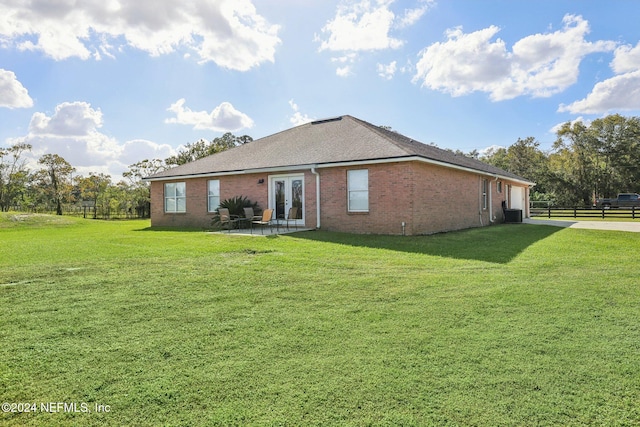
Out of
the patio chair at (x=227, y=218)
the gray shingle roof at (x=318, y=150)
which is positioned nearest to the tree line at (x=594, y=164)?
the gray shingle roof at (x=318, y=150)

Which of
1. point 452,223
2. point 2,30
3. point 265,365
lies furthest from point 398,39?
point 265,365

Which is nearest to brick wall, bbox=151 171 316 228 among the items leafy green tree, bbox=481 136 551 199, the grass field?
the grass field

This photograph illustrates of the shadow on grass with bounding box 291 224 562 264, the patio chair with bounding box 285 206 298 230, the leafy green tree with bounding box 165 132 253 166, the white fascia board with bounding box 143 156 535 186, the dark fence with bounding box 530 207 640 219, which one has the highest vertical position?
the leafy green tree with bounding box 165 132 253 166

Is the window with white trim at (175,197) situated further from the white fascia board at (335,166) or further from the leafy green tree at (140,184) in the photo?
the leafy green tree at (140,184)

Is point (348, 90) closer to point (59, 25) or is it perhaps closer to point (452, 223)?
point (452, 223)

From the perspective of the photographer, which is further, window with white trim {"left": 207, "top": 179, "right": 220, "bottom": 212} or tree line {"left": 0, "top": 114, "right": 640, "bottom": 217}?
tree line {"left": 0, "top": 114, "right": 640, "bottom": 217}

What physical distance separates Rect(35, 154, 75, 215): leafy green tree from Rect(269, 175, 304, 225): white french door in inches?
1221

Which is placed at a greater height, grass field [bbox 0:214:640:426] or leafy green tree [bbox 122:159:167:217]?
leafy green tree [bbox 122:159:167:217]

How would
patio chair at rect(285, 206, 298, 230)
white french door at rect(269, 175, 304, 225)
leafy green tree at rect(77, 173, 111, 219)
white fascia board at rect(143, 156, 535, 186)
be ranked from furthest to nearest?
1. leafy green tree at rect(77, 173, 111, 219)
2. white french door at rect(269, 175, 304, 225)
3. patio chair at rect(285, 206, 298, 230)
4. white fascia board at rect(143, 156, 535, 186)

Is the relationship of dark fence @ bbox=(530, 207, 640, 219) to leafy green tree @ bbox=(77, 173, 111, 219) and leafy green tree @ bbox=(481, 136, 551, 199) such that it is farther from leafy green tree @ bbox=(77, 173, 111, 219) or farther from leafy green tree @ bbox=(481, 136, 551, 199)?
leafy green tree @ bbox=(77, 173, 111, 219)

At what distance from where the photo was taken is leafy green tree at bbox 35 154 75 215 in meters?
37.3

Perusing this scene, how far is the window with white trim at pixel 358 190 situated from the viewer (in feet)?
45.6

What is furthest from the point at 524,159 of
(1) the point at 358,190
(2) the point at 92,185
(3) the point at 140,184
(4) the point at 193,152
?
(2) the point at 92,185

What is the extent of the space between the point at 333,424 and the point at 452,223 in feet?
47.7
